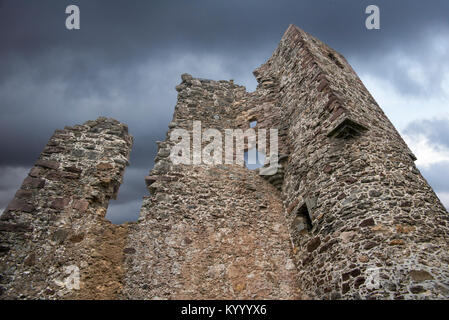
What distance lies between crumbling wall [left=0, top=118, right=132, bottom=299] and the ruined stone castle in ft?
0.06

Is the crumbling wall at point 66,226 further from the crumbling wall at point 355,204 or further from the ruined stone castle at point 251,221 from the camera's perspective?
the crumbling wall at point 355,204

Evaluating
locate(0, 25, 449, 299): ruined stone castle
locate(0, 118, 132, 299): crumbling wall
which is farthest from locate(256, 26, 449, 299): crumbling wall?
locate(0, 118, 132, 299): crumbling wall

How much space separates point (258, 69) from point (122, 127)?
613cm

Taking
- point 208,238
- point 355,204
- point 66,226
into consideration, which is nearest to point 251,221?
point 208,238

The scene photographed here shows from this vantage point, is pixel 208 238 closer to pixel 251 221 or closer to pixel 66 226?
pixel 251 221

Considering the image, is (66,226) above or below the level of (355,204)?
below

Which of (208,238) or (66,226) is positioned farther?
(208,238)

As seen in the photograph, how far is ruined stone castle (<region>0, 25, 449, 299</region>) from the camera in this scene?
4047 millimetres

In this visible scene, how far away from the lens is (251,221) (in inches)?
234

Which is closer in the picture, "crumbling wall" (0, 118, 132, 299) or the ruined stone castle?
the ruined stone castle

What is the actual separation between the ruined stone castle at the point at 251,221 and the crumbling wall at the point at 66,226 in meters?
0.02

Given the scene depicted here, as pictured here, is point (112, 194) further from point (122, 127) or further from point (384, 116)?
point (384, 116)

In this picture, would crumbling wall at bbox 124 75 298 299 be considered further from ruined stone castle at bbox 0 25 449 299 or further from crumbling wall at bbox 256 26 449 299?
crumbling wall at bbox 256 26 449 299

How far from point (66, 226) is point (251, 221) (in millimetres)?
3833
